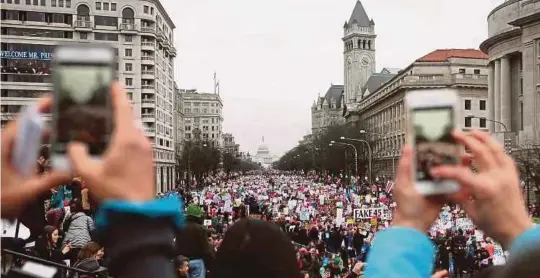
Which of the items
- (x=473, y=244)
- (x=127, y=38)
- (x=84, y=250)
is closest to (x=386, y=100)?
(x=127, y=38)

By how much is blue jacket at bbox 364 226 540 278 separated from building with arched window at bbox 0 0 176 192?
5908cm

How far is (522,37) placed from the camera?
5912 cm

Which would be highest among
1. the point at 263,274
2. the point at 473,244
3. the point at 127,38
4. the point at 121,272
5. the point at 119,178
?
the point at 127,38

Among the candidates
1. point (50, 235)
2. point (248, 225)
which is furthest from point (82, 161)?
point (50, 235)

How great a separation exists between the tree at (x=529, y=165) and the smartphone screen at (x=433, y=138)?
44.1m

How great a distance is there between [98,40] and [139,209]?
286ft

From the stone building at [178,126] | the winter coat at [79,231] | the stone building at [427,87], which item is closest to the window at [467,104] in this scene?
the stone building at [427,87]

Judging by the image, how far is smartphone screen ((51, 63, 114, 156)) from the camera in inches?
63.4

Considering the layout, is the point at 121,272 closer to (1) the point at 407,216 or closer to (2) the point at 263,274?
(1) the point at 407,216

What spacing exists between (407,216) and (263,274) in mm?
893

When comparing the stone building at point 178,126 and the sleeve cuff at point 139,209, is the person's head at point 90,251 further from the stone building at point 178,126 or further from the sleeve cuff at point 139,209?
the stone building at point 178,126

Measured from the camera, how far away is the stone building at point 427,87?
8181cm

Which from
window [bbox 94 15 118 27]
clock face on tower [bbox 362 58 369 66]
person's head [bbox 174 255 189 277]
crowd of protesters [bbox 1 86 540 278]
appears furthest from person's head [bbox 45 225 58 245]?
clock face on tower [bbox 362 58 369 66]

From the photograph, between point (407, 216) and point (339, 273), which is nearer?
point (407, 216)
